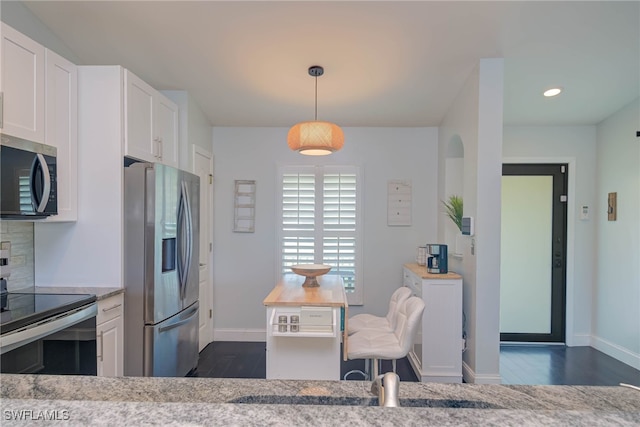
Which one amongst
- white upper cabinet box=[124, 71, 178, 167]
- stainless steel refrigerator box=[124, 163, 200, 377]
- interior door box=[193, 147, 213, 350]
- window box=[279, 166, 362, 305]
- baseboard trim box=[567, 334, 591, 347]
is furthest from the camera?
window box=[279, 166, 362, 305]

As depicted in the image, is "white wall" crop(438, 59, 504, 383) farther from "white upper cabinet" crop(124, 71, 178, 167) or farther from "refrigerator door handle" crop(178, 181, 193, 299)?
"white upper cabinet" crop(124, 71, 178, 167)

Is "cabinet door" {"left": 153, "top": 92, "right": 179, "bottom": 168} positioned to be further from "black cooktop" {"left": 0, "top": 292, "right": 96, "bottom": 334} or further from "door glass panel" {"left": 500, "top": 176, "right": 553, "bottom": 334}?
"door glass panel" {"left": 500, "top": 176, "right": 553, "bottom": 334}

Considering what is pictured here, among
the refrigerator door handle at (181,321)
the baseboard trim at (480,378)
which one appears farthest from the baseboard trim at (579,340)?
the refrigerator door handle at (181,321)

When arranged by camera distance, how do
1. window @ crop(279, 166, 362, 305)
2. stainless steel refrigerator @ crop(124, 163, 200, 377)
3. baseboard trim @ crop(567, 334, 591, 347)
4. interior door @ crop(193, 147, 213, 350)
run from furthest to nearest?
window @ crop(279, 166, 362, 305), baseboard trim @ crop(567, 334, 591, 347), interior door @ crop(193, 147, 213, 350), stainless steel refrigerator @ crop(124, 163, 200, 377)

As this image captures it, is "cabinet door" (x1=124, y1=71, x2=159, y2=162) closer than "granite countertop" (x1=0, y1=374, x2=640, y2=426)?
No

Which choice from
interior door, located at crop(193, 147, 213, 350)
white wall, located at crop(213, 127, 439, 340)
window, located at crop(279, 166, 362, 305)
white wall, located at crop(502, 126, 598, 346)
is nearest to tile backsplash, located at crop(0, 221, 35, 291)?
interior door, located at crop(193, 147, 213, 350)

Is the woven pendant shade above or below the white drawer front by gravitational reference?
above

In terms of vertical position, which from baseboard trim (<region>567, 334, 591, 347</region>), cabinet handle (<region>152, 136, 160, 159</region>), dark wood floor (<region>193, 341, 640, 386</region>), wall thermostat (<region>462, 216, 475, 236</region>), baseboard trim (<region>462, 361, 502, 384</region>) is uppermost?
cabinet handle (<region>152, 136, 160, 159</region>)

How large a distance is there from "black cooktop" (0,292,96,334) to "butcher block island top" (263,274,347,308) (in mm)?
1088

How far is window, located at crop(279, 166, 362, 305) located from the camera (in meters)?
4.06

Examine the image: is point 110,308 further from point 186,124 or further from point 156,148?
point 186,124

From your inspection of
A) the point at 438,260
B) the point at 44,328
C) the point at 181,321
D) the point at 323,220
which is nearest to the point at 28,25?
the point at 44,328

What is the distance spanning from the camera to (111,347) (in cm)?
228

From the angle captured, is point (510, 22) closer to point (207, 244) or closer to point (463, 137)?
point (463, 137)
